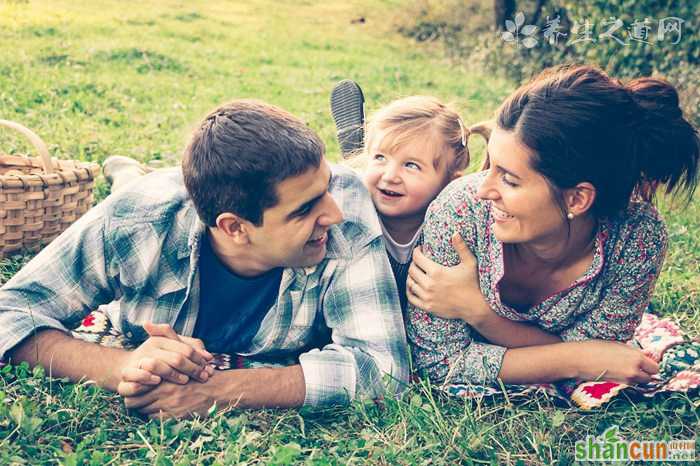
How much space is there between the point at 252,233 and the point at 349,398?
0.71 m

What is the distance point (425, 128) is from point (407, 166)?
0.21 m

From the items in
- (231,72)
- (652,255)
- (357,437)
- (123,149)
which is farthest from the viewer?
(231,72)

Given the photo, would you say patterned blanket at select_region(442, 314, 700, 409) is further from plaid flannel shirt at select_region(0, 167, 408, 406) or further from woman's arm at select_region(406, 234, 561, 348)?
plaid flannel shirt at select_region(0, 167, 408, 406)

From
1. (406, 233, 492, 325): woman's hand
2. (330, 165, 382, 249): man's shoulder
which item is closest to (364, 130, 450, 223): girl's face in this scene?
(330, 165, 382, 249): man's shoulder

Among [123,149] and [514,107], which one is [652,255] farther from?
[123,149]

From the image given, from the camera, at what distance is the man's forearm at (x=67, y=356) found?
2.88 m

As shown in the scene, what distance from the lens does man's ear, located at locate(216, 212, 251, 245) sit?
9.43ft

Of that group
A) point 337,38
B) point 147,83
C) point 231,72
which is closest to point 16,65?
point 147,83

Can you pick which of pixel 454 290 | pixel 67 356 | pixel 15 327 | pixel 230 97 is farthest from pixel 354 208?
pixel 230 97

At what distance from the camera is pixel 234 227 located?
9.61 ft

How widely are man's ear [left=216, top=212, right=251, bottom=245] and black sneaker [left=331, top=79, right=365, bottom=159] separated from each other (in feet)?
5.20

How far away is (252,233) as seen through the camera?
9.59 ft

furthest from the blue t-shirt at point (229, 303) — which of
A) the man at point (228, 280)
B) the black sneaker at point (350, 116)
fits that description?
the black sneaker at point (350, 116)

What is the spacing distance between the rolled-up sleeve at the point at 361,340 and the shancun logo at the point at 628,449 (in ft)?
2.29
